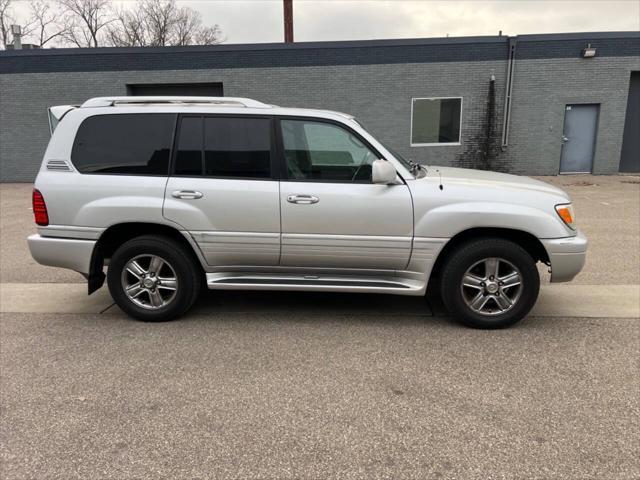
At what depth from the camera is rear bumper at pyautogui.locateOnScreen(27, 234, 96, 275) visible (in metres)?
4.52

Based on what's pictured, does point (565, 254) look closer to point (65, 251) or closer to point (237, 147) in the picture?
point (237, 147)

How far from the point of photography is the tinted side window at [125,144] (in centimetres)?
451

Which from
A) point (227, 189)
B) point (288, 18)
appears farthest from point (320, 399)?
point (288, 18)

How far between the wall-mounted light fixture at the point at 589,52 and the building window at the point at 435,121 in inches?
150

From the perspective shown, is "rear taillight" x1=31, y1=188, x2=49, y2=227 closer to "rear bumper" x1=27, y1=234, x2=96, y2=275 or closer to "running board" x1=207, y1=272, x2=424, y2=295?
"rear bumper" x1=27, y1=234, x2=96, y2=275

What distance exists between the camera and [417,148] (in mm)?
16594

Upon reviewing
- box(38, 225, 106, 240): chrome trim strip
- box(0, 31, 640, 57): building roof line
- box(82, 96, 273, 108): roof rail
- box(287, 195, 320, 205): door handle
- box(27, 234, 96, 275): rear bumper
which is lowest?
box(27, 234, 96, 275): rear bumper

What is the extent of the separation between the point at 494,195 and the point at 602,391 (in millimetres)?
1688

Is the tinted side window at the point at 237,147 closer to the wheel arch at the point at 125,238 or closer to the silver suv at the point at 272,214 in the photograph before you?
the silver suv at the point at 272,214

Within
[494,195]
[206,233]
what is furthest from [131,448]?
[494,195]

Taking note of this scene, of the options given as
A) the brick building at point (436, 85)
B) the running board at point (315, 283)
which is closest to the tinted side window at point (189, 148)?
the running board at point (315, 283)

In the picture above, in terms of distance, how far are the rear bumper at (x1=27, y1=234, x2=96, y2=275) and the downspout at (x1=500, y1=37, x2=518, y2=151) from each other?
14.5 metres

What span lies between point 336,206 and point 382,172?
486 mm

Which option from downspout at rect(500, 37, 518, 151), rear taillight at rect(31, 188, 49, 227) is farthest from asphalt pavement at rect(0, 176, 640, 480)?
downspout at rect(500, 37, 518, 151)
